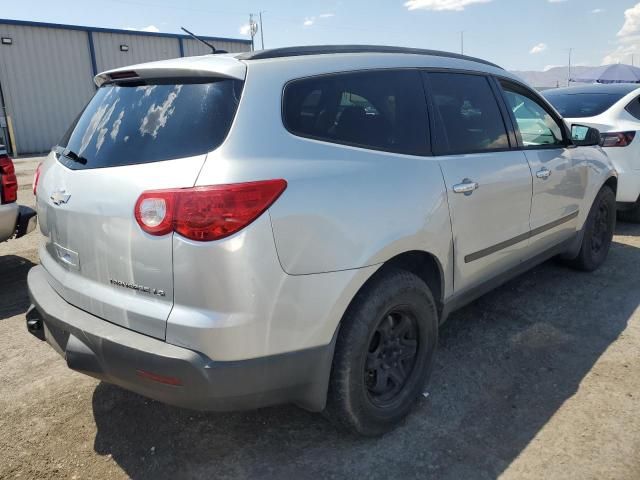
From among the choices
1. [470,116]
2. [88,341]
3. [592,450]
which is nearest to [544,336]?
[592,450]

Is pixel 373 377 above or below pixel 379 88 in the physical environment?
below

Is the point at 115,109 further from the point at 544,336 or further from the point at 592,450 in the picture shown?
the point at 544,336

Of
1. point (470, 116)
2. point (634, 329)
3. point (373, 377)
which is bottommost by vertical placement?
point (634, 329)

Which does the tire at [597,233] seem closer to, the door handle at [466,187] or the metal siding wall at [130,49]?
the door handle at [466,187]

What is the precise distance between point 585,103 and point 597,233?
2.35 meters

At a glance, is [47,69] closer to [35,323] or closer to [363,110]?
[35,323]

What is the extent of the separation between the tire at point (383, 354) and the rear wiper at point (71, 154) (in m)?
1.41

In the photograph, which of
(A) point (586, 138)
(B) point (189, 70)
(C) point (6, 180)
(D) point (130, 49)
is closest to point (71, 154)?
(B) point (189, 70)

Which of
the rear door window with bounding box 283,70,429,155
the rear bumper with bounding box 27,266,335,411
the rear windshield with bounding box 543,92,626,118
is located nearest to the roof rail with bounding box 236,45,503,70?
the rear door window with bounding box 283,70,429,155

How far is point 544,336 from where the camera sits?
369 centimetres

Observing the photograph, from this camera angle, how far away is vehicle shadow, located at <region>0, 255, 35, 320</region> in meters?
4.34

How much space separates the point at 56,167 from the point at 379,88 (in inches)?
65.6

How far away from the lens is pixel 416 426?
107 inches

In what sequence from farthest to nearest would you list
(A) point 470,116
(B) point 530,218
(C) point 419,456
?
1. (B) point 530,218
2. (A) point 470,116
3. (C) point 419,456
